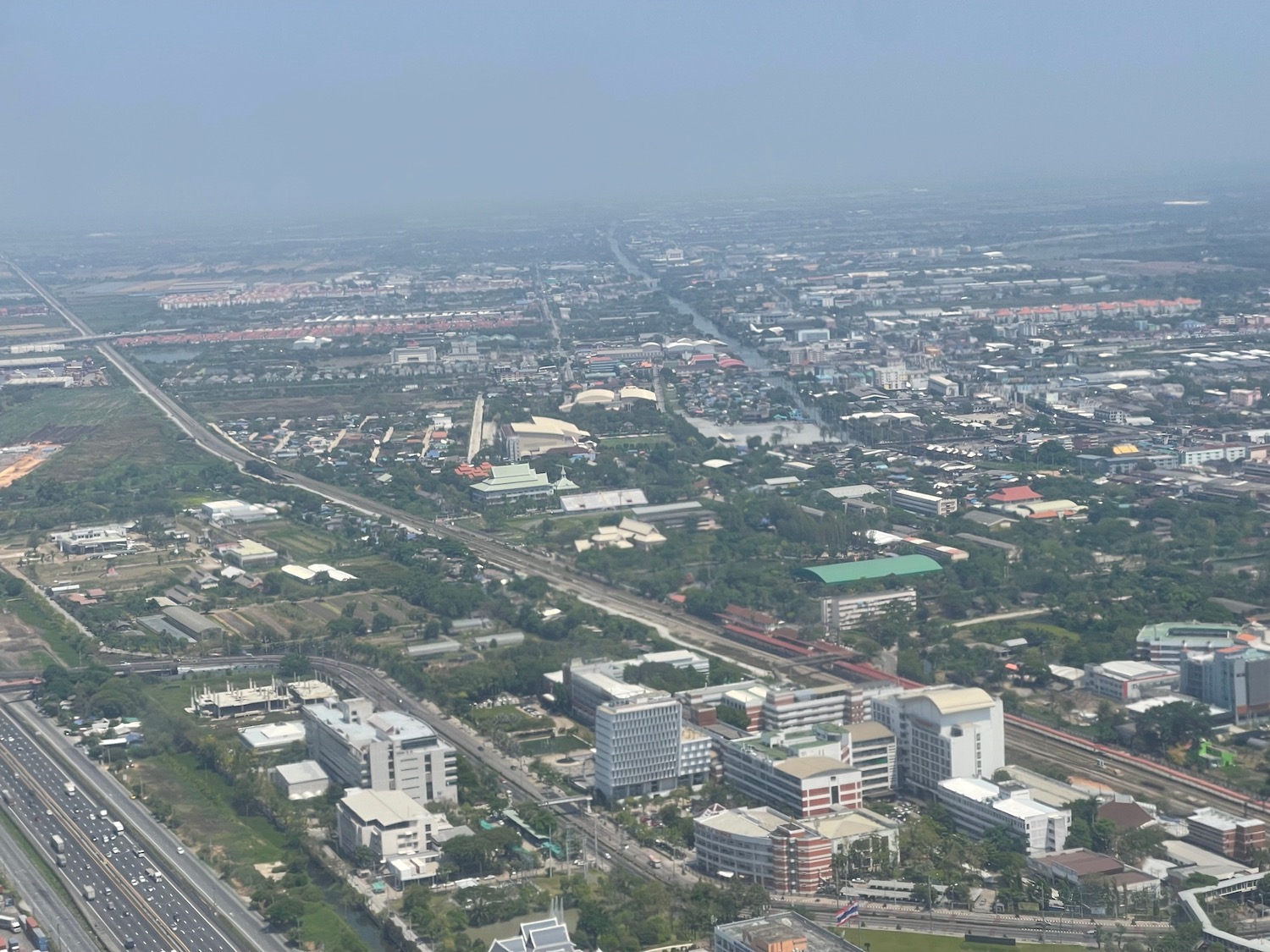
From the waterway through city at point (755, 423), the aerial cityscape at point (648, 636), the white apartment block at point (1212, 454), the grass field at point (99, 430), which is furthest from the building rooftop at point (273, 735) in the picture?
the waterway through city at point (755, 423)

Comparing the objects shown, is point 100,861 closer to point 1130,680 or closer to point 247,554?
point 1130,680

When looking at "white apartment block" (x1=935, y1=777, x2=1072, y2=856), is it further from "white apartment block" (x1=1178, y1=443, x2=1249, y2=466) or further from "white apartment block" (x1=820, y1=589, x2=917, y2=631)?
"white apartment block" (x1=1178, y1=443, x2=1249, y2=466)

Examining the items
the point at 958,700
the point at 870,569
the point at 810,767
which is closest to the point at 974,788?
the point at 958,700

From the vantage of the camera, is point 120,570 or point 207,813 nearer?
point 207,813

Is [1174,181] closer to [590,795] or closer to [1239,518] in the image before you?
[1239,518]

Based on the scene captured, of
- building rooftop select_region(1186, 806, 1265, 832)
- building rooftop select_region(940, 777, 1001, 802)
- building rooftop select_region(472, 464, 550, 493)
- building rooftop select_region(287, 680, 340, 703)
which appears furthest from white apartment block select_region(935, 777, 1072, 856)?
building rooftop select_region(472, 464, 550, 493)
